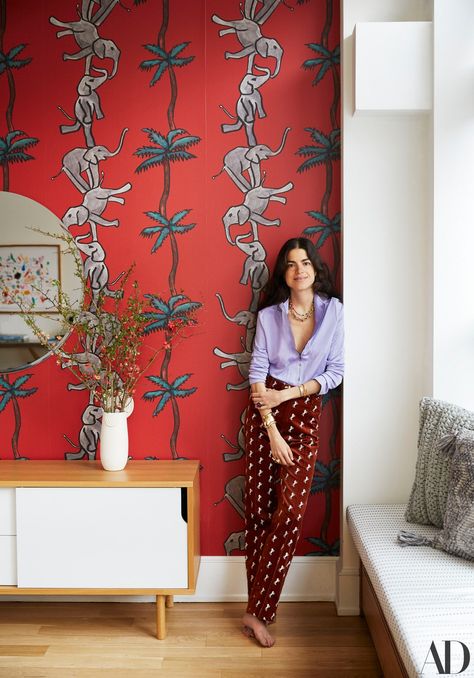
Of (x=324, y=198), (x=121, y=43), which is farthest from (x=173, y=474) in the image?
(x=121, y=43)

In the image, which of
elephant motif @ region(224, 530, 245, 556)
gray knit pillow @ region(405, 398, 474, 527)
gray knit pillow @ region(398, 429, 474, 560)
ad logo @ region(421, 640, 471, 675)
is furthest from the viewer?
elephant motif @ region(224, 530, 245, 556)

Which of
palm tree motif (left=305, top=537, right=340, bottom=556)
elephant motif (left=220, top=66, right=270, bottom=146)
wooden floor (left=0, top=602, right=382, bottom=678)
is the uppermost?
elephant motif (left=220, top=66, right=270, bottom=146)

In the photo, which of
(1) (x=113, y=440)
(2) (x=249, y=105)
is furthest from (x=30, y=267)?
(2) (x=249, y=105)

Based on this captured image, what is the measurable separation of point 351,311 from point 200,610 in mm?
1560

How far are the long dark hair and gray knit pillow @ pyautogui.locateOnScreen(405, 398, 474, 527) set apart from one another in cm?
69

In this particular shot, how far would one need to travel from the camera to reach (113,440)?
9.01 ft

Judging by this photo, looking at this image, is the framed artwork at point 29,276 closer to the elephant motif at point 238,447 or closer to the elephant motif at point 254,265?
the elephant motif at point 254,265

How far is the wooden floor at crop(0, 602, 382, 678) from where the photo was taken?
2.39 metres

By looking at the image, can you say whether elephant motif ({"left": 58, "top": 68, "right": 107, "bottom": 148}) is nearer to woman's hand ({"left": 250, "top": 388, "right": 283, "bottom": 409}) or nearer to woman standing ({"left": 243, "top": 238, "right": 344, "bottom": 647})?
woman standing ({"left": 243, "top": 238, "right": 344, "bottom": 647})

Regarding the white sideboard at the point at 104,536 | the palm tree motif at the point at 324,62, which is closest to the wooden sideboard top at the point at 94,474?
the white sideboard at the point at 104,536

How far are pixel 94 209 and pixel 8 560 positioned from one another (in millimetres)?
1616

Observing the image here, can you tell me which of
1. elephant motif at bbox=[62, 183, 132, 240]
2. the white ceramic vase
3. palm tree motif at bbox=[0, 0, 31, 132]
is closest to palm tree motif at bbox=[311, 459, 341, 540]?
the white ceramic vase

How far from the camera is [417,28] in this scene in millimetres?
2648

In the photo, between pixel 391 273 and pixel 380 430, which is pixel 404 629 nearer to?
pixel 380 430
